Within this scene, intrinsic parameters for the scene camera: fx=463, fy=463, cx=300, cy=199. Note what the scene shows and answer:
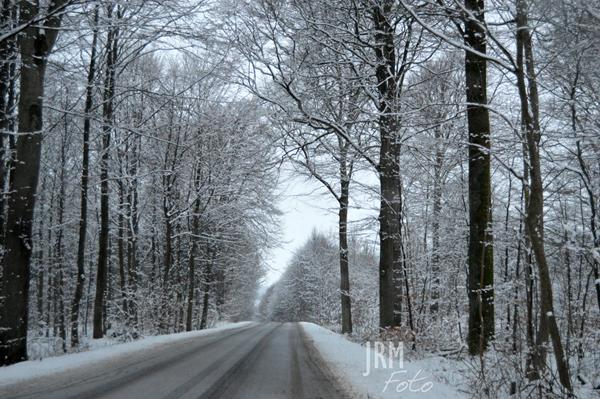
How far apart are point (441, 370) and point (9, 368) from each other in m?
7.49

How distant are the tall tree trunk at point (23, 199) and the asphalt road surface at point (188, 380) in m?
1.77

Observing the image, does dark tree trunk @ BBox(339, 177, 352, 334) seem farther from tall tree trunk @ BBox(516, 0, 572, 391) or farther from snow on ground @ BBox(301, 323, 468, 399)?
tall tree trunk @ BBox(516, 0, 572, 391)

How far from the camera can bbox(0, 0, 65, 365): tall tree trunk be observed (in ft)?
29.8

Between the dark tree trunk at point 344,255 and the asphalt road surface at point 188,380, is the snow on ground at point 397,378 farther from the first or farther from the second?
the dark tree trunk at point 344,255

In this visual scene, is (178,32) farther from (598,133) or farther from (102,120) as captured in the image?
(598,133)

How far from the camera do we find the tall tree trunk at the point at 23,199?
907 centimetres

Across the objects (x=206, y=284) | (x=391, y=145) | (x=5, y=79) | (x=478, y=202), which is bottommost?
(x=206, y=284)

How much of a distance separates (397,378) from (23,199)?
8.00 m

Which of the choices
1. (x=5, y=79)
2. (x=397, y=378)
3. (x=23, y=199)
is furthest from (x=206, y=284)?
(x=397, y=378)

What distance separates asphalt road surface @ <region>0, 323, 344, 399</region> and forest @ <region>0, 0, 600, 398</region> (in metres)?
2.18

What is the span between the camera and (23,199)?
31.0 feet

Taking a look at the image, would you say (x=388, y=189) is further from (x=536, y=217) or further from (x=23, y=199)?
(x=23, y=199)

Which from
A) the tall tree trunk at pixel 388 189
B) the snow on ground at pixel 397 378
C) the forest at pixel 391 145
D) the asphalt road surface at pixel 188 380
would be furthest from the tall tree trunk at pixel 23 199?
the tall tree trunk at pixel 388 189

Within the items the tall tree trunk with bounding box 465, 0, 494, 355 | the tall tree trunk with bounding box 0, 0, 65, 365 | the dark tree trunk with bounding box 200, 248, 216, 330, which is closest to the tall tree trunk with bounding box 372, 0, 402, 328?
the tall tree trunk with bounding box 465, 0, 494, 355
